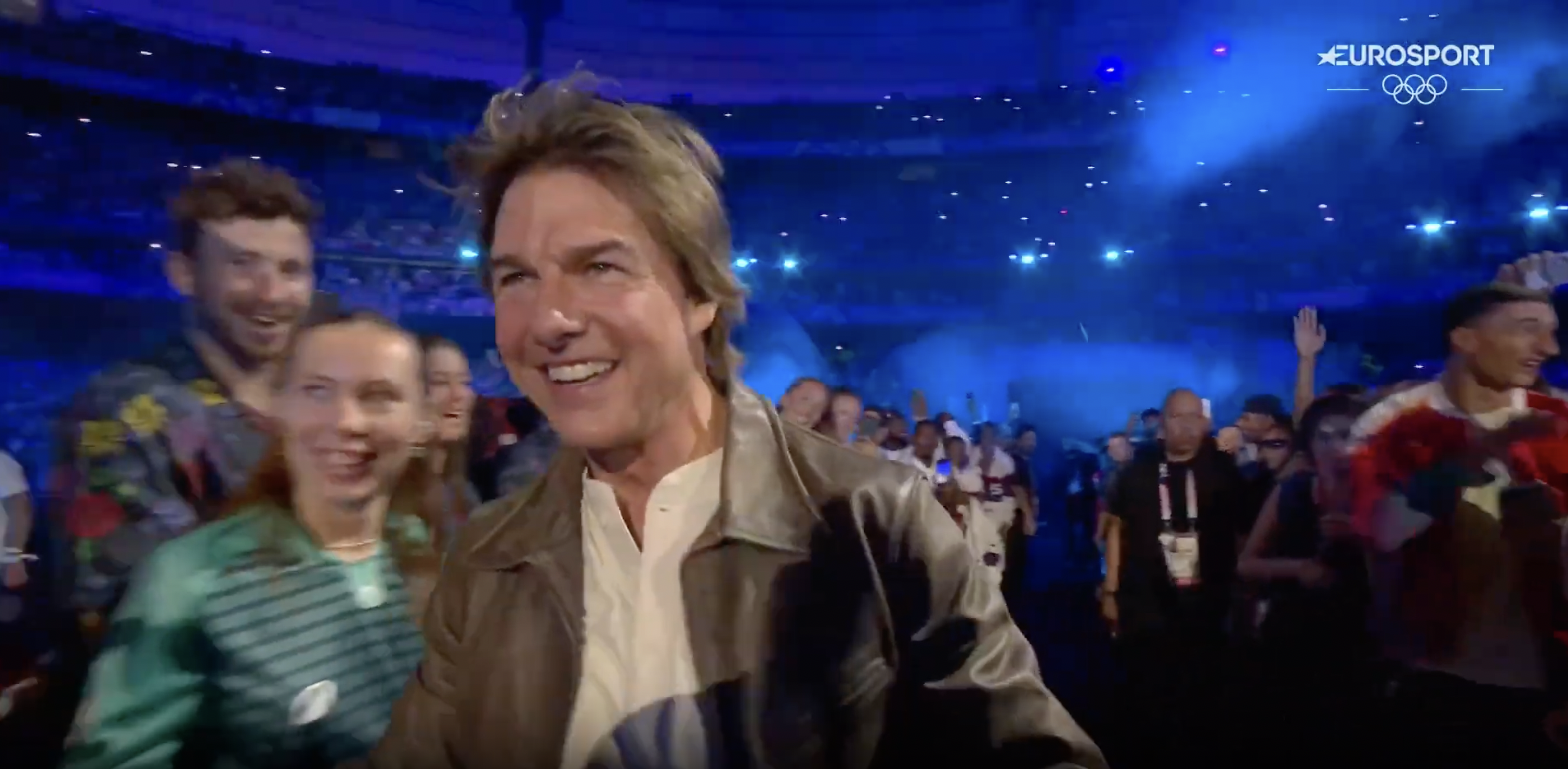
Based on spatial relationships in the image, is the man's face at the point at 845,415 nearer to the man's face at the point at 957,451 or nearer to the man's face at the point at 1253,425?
the man's face at the point at 957,451

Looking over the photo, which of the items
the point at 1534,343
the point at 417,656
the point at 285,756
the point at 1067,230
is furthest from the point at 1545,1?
the point at 285,756

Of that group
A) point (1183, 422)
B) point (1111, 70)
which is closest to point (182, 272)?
point (1111, 70)

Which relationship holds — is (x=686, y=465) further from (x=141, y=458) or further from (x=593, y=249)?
(x=141, y=458)

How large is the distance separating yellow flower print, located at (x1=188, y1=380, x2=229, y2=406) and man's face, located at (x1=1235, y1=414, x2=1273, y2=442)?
5.80 feet

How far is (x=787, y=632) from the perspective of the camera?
112cm

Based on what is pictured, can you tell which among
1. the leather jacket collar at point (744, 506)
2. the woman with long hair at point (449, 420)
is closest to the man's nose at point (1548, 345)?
the leather jacket collar at point (744, 506)

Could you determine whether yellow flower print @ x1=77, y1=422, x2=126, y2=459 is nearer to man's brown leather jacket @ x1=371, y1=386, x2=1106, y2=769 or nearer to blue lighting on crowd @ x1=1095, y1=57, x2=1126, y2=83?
man's brown leather jacket @ x1=371, y1=386, x2=1106, y2=769

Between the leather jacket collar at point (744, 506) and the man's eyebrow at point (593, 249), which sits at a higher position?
the man's eyebrow at point (593, 249)

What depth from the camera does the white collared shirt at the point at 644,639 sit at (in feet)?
3.61

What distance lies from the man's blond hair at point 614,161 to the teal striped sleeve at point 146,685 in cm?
56

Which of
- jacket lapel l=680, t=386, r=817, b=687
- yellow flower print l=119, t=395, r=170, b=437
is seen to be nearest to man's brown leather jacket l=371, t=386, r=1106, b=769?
jacket lapel l=680, t=386, r=817, b=687

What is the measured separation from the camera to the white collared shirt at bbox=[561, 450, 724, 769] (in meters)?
1.10

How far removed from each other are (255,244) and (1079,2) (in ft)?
4.89

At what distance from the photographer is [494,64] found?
156 centimetres
